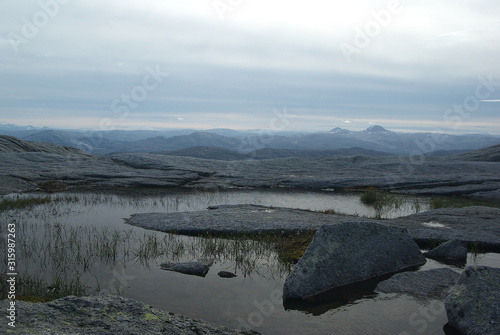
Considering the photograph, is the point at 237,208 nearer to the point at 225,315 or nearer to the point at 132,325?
the point at 225,315

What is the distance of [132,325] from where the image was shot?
730 cm

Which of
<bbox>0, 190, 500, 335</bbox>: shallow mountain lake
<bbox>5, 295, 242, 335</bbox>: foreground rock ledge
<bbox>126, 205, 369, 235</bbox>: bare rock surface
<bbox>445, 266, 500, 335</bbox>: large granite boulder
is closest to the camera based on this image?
<bbox>5, 295, 242, 335</bbox>: foreground rock ledge

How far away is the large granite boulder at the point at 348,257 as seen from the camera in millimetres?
11538

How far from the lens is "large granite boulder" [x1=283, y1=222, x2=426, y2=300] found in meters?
11.5

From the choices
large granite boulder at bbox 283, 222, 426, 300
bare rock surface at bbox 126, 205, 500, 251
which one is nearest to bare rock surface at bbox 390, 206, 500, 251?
bare rock surface at bbox 126, 205, 500, 251

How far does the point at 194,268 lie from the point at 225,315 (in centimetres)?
Answer: 341

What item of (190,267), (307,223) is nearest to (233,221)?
(307,223)

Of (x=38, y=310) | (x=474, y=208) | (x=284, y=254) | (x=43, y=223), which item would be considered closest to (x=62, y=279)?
(x=38, y=310)

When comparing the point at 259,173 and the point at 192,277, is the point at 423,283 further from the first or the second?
the point at 259,173

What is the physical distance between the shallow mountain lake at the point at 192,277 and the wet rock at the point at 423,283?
1.61 feet

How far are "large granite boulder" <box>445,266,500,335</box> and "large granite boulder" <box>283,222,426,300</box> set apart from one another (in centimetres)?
327

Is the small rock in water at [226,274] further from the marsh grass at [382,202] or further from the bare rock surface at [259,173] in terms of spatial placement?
the bare rock surface at [259,173]

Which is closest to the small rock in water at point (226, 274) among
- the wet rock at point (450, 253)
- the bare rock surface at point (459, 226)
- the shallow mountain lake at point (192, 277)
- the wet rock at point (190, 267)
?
the shallow mountain lake at point (192, 277)

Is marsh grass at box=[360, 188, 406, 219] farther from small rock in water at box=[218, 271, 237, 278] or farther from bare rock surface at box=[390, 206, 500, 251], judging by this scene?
small rock in water at box=[218, 271, 237, 278]
